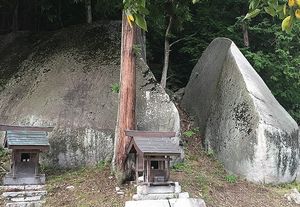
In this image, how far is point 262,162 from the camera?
31.6 ft

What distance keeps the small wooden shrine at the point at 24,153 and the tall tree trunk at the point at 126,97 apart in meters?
1.70

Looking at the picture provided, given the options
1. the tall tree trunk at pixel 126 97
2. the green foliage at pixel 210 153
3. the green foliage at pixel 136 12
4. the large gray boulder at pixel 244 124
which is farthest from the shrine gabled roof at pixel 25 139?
the green foliage at pixel 136 12

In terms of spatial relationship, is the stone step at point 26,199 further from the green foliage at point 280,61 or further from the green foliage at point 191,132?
the green foliage at point 280,61

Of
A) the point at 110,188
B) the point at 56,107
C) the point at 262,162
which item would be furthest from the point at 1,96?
the point at 262,162

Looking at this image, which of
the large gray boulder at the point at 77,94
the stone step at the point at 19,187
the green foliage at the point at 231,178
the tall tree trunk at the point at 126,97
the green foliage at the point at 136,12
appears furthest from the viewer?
the large gray boulder at the point at 77,94

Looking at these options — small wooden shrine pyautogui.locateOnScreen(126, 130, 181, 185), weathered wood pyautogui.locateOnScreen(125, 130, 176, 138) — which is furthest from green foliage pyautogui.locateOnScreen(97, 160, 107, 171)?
weathered wood pyautogui.locateOnScreen(125, 130, 176, 138)

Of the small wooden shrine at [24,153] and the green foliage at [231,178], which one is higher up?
the small wooden shrine at [24,153]

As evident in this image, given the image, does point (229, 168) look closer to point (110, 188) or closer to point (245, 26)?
point (110, 188)

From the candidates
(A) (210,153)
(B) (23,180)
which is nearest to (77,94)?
(B) (23,180)

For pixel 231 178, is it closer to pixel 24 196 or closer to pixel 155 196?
pixel 155 196

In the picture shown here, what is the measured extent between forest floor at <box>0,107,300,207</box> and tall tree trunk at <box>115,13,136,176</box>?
720 millimetres

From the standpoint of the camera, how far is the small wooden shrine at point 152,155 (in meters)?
7.84

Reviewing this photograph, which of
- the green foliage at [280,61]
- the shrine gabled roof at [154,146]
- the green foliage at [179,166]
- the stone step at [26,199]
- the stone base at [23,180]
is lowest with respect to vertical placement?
the stone step at [26,199]

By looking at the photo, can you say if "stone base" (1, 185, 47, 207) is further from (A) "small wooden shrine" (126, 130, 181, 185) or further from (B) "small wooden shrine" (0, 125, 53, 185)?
(A) "small wooden shrine" (126, 130, 181, 185)
